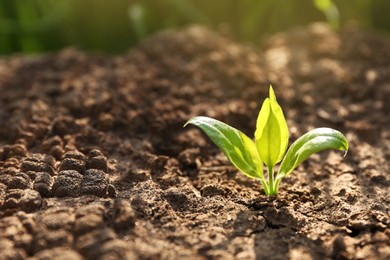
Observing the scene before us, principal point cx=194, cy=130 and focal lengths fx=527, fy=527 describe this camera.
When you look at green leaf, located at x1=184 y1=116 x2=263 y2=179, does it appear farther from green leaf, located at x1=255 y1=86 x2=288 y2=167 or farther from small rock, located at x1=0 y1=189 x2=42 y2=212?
small rock, located at x1=0 y1=189 x2=42 y2=212

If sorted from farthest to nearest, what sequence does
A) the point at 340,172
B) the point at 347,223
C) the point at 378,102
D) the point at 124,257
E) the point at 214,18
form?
the point at 214,18, the point at 378,102, the point at 340,172, the point at 347,223, the point at 124,257

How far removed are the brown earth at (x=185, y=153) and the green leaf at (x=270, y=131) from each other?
0.14 metres

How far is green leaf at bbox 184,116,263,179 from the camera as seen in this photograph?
4.41ft

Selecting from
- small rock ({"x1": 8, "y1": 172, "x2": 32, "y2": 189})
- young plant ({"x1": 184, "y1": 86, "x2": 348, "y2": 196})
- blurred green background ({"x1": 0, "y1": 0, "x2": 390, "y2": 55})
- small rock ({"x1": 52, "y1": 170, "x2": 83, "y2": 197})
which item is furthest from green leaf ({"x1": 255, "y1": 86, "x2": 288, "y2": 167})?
blurred green background ({"x1": 0, "y1": 0, "x2": 390, "y2": 55})

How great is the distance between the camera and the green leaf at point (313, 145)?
1259 millimetres

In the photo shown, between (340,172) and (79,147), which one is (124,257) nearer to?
(79,147)

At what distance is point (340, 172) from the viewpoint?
159 centimetres

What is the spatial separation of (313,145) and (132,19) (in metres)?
1.65

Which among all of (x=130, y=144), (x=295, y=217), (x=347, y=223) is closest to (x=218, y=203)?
(x=295, y=217)

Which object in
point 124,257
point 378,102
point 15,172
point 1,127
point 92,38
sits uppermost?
point 92,38

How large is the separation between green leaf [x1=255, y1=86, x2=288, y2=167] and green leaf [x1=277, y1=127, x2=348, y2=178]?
36 millimetres

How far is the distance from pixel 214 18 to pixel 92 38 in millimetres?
699

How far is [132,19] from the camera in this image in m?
2.70

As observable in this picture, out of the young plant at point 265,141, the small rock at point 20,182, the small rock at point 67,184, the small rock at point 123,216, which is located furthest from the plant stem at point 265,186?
the small rock at point 20,182
